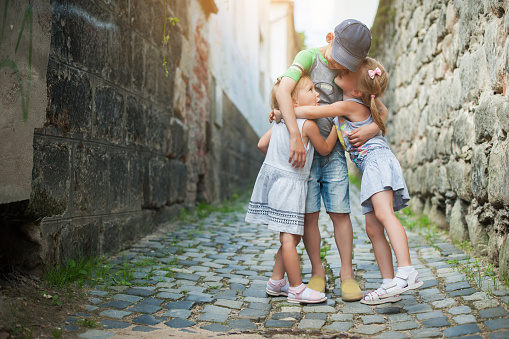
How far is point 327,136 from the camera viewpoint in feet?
9.24

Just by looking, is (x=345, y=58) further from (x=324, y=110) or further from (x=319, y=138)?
(x=319, y=138)

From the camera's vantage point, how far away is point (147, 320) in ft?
7.69

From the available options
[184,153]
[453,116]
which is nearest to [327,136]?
Answer: [453,116]

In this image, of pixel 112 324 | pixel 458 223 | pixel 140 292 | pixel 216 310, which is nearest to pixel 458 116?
pixel 458 223

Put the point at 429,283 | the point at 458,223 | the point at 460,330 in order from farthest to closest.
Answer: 1. the point at 458,223
2. the point at 429,283
3. the point at 460,330

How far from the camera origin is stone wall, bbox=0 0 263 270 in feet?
8.89

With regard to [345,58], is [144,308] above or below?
below

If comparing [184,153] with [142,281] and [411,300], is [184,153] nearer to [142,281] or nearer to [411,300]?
[142,281]

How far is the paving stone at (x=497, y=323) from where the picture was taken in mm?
2049

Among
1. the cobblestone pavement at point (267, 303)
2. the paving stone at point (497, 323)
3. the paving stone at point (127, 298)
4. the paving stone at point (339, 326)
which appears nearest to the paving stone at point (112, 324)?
the cobblestone pavement at point (267, 303)

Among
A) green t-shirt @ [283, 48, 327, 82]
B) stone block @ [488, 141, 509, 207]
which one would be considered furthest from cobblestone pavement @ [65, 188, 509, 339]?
green t-shirt @ [283, 48, 327, 82]

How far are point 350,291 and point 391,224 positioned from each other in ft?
1.45

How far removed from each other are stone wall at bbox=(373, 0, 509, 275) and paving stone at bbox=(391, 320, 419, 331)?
28.1 inches

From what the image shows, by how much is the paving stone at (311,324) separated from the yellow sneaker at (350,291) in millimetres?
334
